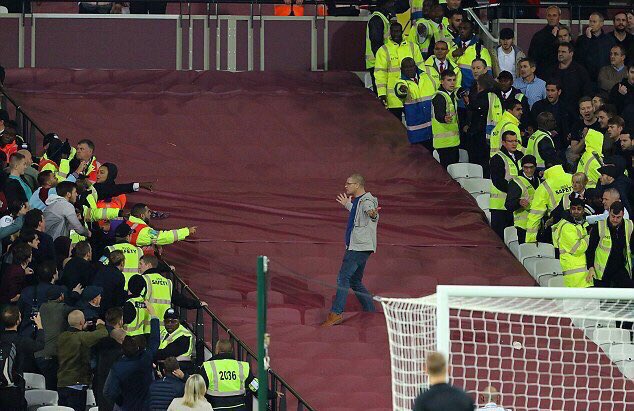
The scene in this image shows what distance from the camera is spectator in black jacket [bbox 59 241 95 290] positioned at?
17.0 meters

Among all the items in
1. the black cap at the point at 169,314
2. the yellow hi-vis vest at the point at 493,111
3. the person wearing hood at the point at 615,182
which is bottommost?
the black cap at the point at 169,314

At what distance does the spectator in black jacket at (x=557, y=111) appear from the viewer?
21.0 m

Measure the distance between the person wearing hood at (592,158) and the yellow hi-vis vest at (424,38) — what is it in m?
3.69

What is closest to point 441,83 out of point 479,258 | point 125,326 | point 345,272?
point 479,258

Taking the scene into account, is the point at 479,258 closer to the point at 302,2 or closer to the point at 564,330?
the point at 564,330

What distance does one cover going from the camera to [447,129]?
2173cm

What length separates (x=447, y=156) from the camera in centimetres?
2203

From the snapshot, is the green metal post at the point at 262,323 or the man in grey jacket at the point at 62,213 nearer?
the green metal post at the point at 262,323

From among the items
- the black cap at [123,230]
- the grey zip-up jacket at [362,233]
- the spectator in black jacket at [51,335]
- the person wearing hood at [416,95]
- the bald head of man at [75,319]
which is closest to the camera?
the bald head of man at [75,319]

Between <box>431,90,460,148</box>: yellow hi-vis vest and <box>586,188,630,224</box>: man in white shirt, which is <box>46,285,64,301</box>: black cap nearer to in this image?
<box>586,188,630,224</box>: man in white shirt

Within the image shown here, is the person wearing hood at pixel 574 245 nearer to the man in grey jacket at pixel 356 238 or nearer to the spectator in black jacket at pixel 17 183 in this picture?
the man in grey jacket at pixel 356 238

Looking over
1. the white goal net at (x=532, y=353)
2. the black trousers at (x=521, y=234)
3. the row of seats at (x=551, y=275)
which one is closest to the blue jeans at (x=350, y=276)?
the white goal net at (x=532, y=353)

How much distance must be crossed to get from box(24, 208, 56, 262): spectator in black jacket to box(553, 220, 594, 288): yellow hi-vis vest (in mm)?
4938

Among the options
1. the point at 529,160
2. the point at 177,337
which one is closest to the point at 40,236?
the point at 177,337
